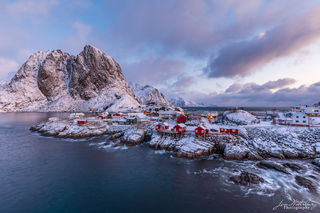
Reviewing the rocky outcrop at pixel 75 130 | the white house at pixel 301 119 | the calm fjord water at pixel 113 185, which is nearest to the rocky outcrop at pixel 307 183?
the calm fjord water at pixel 113 185

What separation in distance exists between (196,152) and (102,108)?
5428 inches

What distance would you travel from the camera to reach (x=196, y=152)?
29.8 m

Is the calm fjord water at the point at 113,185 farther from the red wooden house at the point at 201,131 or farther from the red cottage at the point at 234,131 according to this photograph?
the red cottage at the point at 234,131

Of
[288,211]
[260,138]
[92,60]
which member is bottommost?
[288,211]

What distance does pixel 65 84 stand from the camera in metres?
191

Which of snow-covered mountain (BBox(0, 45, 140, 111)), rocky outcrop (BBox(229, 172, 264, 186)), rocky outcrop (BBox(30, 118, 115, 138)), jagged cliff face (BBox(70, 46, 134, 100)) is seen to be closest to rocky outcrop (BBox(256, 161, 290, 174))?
rocky outcrop (BBox(229, 172, 264, 186))

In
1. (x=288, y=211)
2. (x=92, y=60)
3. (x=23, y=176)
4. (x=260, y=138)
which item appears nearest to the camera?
(x=288, y=211)

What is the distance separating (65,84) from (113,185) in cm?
20899

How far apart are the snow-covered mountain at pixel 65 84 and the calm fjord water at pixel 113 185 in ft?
437

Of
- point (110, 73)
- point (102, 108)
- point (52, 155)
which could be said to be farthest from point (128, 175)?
point (110, 73)

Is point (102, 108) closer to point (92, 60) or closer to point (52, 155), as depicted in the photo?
point (92, 60)

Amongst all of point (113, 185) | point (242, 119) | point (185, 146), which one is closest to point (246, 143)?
point (185, 146)

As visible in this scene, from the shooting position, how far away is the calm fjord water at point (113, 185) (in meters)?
15.9

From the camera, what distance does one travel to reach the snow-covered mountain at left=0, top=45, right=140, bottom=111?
166 meters
